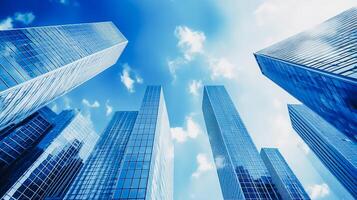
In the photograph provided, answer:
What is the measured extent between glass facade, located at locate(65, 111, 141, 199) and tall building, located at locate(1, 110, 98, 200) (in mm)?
7314

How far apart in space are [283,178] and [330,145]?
2881 centimetres

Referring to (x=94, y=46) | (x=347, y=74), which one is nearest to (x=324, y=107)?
(x=347, y=74)

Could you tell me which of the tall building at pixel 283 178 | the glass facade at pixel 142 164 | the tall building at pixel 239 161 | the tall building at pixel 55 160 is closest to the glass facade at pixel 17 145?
the tall building at pixel 55 160

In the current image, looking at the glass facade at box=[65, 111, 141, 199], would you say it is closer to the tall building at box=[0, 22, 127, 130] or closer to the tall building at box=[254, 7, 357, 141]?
the tall building at box=[0, 22, 127, 130]

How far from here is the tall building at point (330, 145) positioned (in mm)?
84119

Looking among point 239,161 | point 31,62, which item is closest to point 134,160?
point 31,62

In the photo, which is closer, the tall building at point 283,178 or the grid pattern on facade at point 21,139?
Result: the grid pattern on facade at point 21,139

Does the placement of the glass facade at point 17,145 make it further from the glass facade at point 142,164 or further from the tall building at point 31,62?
the glass facade at point 142,164

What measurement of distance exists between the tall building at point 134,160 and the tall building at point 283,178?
182 ft

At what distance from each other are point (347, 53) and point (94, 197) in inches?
3850

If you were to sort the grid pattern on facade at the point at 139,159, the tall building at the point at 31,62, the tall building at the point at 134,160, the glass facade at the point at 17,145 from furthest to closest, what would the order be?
the glass facade at the point at 17,145
the tall building at the point at 134,160
the grid pattern on facade at the point at 139,159
the tall building at the point at 31,62

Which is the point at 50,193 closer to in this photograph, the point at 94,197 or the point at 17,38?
the point at 94,197

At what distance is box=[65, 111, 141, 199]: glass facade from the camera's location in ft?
269

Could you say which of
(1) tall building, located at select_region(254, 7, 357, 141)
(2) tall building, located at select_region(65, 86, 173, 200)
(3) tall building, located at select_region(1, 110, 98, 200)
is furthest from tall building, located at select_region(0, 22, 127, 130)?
(1) tall building, located at select_region(254, 7, 357, 141)
